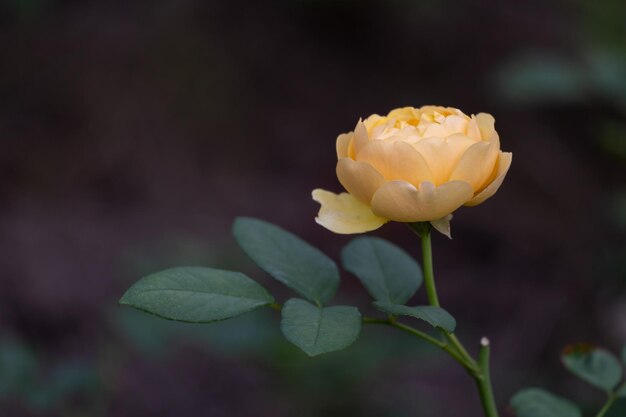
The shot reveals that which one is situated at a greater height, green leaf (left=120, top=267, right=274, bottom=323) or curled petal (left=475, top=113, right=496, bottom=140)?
curled petal (left=475, top=113, right=496, bottom=140)

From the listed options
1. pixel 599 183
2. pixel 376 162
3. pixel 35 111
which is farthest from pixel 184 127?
pixel 376 162

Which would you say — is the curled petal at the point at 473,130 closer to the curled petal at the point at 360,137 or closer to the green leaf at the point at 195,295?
the curled petal at the point at 360,137

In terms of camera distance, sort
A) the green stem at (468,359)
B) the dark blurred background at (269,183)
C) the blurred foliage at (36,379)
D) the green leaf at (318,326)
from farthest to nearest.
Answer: the dark blurred background at (269,183) → the blurred foliage at (36,379) → the green stem at (468,359) → the green leaf at (318,326)

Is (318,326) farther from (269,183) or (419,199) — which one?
(269,183)

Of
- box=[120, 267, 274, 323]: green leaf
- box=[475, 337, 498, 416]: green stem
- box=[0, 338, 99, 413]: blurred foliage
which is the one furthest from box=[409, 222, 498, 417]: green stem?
box=[0, 338, 99, 413]: blurred foliage

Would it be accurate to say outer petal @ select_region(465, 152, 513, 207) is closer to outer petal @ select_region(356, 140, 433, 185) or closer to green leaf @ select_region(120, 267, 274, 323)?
outer petal @ select_region(356, 140, 433, 185)

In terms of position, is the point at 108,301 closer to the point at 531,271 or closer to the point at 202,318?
the point at 531,271

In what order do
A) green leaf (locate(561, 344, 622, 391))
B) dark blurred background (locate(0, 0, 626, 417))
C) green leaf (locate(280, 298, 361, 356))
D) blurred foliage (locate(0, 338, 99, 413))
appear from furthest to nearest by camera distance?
dark blurred background (locate(0, 0, 626, 417))
blurred foliage (locate(0, 338, 99, 413))
green leaf (locate(561, 344, 622, 391))
green leaf (locate(280, 298, 361, 356))

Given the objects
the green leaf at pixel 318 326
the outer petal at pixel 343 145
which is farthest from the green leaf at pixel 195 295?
the outer petal at pixel 343 145
